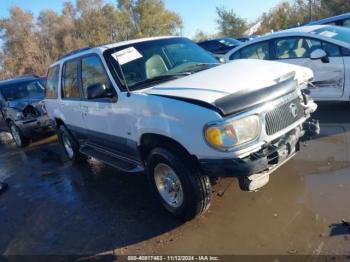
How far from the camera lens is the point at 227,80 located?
3881 mm

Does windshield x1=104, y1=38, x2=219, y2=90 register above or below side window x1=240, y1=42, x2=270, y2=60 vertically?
above

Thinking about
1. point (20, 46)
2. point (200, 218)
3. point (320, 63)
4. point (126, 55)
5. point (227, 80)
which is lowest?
point (200, 218)

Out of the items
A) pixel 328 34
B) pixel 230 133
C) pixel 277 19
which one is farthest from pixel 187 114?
pixel 277 19

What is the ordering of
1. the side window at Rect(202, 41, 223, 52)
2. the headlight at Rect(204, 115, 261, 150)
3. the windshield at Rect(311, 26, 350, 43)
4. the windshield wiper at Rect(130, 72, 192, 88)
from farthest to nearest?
the side window at Rect(202, 41, 223, 52)
the windshield at Rect(311, 26, 350, 43)
the windshield wiper at Rect(130, 72, 192, 88)
the headlight at Rect(204, 115, 261, 150)

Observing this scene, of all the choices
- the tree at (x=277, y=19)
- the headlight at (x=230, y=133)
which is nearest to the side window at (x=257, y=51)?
the headlight at (x=230, y=133)

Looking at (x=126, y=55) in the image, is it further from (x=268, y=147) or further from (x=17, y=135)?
(x=17, y=135)

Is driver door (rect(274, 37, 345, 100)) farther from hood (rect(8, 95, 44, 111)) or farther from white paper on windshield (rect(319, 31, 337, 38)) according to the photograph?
hood (rect(8, 95, 44, 111))

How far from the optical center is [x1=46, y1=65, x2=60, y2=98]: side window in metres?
6.66

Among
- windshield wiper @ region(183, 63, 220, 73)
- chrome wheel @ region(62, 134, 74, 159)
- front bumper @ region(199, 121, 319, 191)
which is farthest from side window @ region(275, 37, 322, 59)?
chrome wheel @ region(62, 134, 74, 159)

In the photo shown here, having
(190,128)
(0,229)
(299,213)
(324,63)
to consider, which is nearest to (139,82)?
(190,128)

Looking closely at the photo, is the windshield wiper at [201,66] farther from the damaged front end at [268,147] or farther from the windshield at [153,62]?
the damaged front end at [268,147]

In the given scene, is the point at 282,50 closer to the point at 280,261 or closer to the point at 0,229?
the point at 280,261

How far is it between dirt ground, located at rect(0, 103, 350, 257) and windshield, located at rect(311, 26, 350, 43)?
1597 mm

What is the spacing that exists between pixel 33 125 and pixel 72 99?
4.11 m
